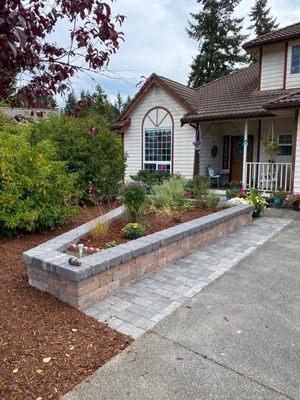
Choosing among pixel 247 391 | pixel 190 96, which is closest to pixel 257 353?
pixel 247 391

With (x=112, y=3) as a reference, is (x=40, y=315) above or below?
below

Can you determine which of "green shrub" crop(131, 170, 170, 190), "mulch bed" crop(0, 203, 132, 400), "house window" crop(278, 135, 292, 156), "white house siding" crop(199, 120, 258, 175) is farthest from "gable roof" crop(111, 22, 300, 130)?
"mulch bed" crop(0, 203, 132, 400)

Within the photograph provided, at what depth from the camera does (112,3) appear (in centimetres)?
204

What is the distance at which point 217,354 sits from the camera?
2711 millimetres

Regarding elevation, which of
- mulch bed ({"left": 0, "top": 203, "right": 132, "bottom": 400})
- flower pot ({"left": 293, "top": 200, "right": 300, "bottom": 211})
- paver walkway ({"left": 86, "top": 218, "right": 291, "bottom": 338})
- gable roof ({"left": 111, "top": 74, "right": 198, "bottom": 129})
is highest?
gable roof ({"left": 111, "top": 74, "right": 198, "bottom": 129})

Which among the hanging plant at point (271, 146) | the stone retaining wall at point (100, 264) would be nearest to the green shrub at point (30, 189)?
the stone retaining wall at point (100, 264)

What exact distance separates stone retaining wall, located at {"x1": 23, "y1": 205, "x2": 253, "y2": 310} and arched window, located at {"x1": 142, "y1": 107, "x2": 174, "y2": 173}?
8510mm

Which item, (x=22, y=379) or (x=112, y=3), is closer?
(x=112, y=3)

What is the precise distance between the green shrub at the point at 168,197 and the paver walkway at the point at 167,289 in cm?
144

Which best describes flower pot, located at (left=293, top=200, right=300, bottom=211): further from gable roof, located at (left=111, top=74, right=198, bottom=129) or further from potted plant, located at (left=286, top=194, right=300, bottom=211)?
gable roof, located at (left=111, top=74, right=198, bottom=129)

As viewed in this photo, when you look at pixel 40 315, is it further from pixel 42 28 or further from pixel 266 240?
pixel 266 240

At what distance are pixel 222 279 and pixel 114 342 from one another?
2022 millimetres

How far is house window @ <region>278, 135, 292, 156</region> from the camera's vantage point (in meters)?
12.4

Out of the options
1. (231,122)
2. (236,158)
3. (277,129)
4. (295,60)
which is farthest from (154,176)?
(295,60)
